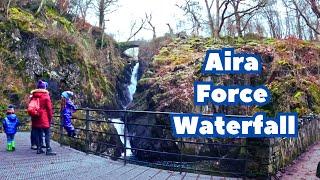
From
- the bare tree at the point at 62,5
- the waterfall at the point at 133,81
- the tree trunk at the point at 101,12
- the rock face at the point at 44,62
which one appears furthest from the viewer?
the tree trunk at the point at 101,12

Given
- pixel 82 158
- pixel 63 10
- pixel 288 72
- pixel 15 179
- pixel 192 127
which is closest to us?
pixel 15 179

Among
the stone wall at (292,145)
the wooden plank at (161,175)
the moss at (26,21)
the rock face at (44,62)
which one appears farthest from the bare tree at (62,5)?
the wooden plank at (161,175)

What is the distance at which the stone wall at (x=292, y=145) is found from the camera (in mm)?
7703

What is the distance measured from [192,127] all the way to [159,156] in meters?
12.9

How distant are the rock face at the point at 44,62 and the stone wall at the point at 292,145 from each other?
41.6 feet

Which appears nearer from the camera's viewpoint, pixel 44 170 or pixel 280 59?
pixel 44 170

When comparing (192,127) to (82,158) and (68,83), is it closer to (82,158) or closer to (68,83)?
(82,158)

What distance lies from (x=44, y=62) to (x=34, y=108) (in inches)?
539

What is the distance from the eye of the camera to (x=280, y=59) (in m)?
20.4

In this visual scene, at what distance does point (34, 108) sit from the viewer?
922 centimetres

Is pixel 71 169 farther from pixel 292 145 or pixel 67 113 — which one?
pixel 292 145

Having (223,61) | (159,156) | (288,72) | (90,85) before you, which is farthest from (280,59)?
(223,61)

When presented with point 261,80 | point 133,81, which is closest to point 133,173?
point 261,80

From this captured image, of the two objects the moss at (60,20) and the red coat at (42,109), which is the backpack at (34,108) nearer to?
the red coat at (42,109)
